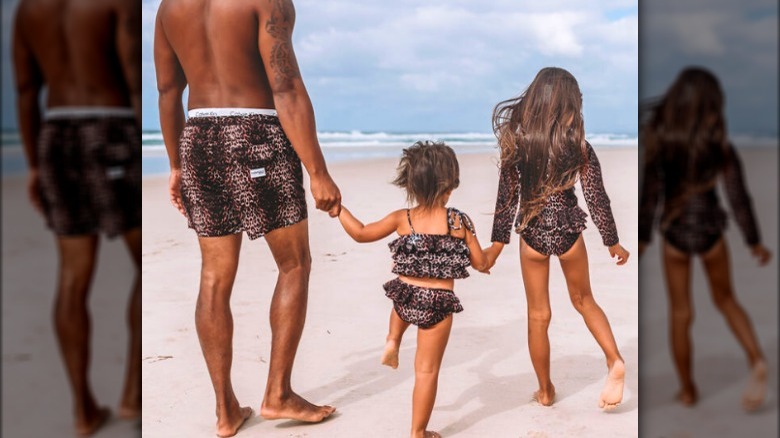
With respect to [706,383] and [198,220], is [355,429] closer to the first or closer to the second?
Answer: [198,220]

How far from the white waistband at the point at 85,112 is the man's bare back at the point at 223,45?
3.14 ft

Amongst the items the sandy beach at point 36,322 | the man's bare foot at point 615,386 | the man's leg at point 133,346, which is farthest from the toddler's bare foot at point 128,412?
the man's bare foot at point 615,386

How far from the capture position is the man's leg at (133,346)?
→ 396cm

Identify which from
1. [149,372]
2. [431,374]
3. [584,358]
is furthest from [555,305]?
[149,372]

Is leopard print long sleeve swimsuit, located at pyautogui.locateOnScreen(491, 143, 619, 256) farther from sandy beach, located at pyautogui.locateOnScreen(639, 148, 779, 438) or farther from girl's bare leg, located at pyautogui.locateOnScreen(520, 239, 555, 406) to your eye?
sandy beach, located at pyautogui.locateOnScreen(639, 148, 779, 438)

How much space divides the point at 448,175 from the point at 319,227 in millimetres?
958

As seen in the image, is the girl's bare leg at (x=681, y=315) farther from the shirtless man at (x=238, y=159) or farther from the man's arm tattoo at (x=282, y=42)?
the man's arm tattoo at (x=282, y=42)

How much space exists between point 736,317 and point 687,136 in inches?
29.3

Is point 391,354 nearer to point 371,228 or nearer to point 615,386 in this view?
point 371,228

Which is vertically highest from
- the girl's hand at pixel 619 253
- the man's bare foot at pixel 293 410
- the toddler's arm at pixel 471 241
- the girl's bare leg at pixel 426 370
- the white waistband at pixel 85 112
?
the white waistband at pixel 85 112

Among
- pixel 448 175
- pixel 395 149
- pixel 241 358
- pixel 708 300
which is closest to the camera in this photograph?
pixel 708 300

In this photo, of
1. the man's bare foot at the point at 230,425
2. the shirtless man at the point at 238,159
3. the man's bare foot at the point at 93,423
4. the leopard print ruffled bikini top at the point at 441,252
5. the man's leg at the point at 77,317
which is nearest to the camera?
the man's leg at the point at 77,317

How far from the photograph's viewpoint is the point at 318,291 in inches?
207

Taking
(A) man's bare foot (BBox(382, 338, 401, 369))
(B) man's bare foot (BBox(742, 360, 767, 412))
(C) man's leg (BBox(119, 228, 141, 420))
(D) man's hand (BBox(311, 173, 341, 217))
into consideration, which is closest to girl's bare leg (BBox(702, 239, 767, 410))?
(B) man's bare foot (BBox(742, 360, 767, 412))
